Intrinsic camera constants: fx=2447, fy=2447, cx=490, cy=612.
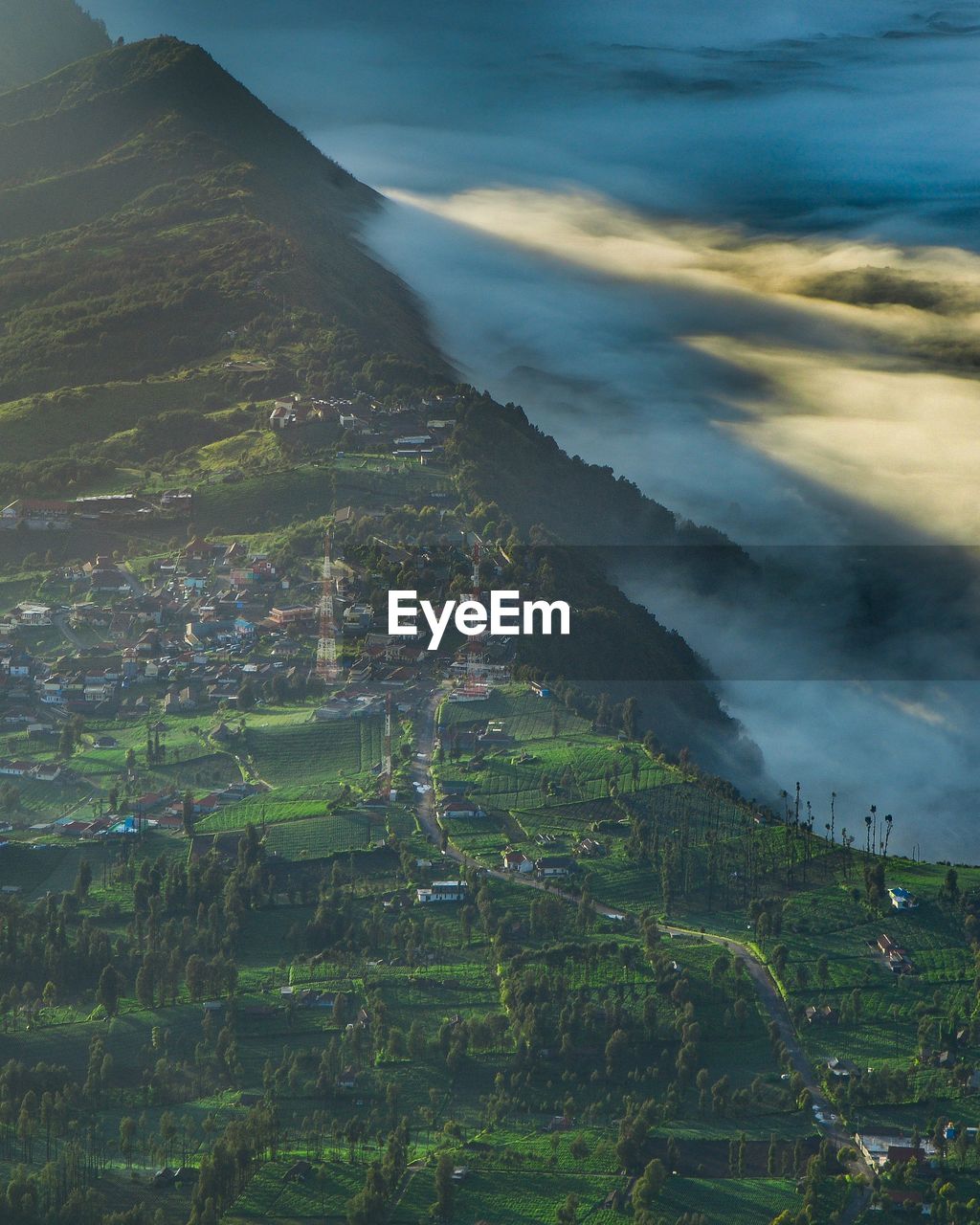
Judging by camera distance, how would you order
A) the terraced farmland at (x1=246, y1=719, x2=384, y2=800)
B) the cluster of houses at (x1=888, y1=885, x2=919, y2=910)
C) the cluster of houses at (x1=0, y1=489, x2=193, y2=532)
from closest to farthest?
the cluster of houses at (x1=888, y1=885, x2=919, y2=910) → the terraced farmland at (x1=246, y1=719, x2=384, y2=800) → the cluster of houses at (x1=0, y1=489, x2=193, y2=532)

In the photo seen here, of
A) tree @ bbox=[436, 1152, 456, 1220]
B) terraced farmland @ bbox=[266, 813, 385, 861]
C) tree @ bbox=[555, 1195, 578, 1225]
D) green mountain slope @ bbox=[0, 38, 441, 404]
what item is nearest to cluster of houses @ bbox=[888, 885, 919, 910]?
terraced farmland @ bbox=[266, 813, 385, 861]

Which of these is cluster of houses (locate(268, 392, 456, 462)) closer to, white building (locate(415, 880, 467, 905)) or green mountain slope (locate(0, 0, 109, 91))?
white building (locate(415, 880, 467, 905))

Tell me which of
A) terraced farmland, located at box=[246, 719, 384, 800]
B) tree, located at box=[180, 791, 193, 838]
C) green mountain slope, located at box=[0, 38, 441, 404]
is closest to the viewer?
tree, located at box=[180, 791, 193, 838]

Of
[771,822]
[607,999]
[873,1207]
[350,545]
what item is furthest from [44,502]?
[873,1207]

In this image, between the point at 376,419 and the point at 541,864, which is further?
the point at 376,419

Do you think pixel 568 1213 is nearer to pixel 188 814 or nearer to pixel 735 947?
pixel 735 947

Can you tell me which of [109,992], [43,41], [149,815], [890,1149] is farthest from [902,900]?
[43,41]

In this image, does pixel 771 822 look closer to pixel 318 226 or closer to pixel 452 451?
pixel 452 451
